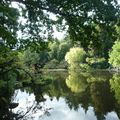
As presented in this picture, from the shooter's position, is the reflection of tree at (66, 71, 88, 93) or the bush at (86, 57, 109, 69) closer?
the reflection of tree at (66, 71, 88, 93)

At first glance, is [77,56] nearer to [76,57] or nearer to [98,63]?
[76,57]

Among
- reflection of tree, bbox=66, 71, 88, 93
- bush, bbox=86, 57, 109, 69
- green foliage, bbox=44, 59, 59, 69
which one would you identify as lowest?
green foliage, bbox=44, 59, 59, 69

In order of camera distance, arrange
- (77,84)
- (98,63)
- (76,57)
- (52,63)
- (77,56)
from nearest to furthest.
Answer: (77,84) < (98,63) < (76,57) < (77,56) < (52,63)

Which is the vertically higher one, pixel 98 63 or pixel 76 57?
pixel 76 57

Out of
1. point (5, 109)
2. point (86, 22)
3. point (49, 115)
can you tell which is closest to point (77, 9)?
point (86, 22)

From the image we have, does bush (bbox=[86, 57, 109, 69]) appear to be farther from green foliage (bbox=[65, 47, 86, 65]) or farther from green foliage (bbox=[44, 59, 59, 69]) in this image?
green foliage (bbox=[44, 59, 59, 69])

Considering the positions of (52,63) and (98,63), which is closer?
(98,63)

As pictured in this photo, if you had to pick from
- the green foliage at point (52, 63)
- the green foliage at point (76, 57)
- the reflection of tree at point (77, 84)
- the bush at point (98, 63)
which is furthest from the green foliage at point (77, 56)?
the reflection of tree at point (77, 84)

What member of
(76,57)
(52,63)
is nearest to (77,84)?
(76,57)

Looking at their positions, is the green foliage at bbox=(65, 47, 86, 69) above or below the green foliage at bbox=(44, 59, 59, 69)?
above

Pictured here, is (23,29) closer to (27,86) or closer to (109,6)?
(109,6)

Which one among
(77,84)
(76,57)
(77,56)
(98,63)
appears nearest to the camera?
(77,84)

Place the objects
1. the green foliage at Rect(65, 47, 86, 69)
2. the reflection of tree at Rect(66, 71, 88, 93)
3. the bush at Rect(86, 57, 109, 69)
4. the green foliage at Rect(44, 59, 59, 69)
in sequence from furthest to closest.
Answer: the green foliage at Rect(44, 59, 59, 69)
the green foliage at Rect(65, 47, 86, 69)
the bush at Rect(86, 57, 109, 69)
the reflection of tree at Rect(66, 71, 88, 93)

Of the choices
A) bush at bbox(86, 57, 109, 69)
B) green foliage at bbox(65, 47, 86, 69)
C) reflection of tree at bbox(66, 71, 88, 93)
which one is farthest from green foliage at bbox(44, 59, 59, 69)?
reflection of tree at bbox(66, 71, 88, 93)
